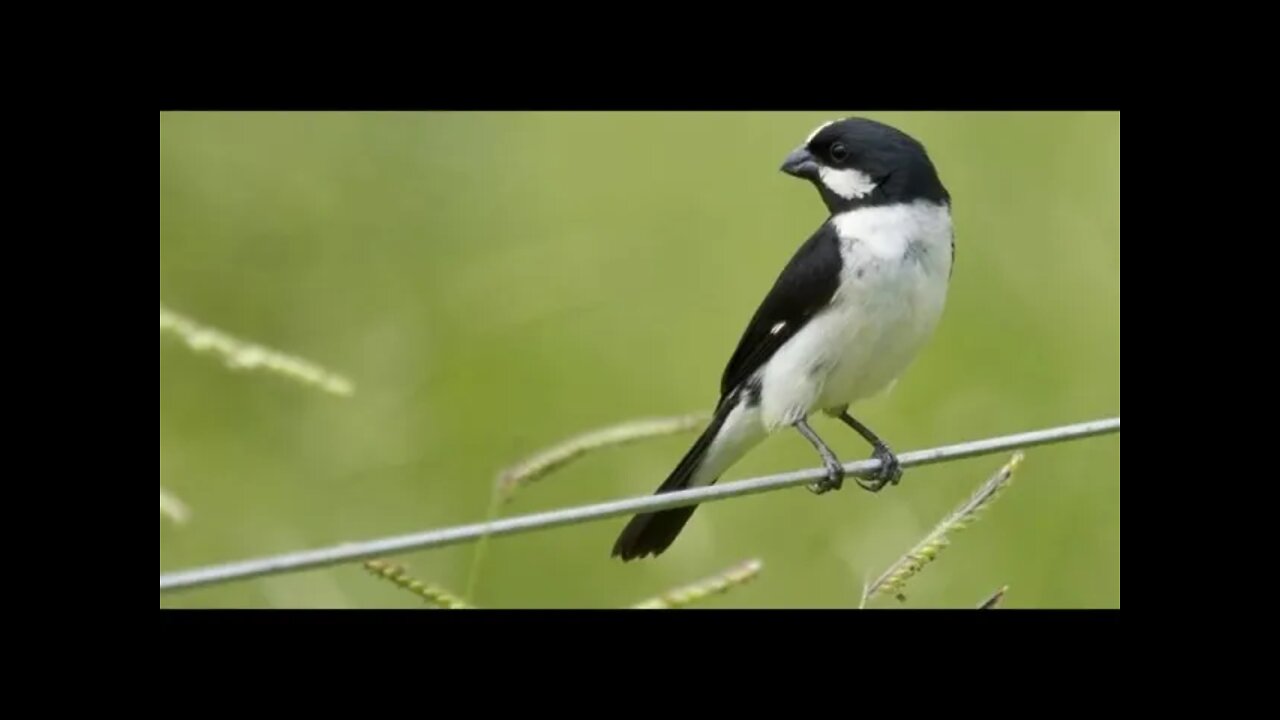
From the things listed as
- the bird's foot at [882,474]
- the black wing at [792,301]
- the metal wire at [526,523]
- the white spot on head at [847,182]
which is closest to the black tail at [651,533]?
the black wing at [792,301]

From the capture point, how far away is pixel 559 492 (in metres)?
5.47

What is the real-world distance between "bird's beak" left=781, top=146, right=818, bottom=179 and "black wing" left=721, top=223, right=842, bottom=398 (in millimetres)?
177

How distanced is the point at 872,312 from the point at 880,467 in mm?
435

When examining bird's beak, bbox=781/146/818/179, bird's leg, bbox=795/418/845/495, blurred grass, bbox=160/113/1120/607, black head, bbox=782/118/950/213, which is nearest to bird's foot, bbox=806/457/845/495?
bird's leg, bbox=795/418/845/495

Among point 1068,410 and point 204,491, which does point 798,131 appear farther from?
point 204,491

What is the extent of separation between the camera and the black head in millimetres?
4551

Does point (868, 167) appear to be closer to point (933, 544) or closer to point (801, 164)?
point (801, 164)

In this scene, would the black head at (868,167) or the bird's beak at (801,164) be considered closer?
the black head at (868,167)

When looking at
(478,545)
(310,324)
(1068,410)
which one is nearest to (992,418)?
(1068,410)

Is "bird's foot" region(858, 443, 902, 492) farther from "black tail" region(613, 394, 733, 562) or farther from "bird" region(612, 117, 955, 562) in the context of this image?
"black tail" region(613, 394, 733, 562)

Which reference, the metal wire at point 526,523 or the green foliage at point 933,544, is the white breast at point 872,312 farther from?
the green foliage at point 933,544

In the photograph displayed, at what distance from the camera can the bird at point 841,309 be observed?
14.5ft

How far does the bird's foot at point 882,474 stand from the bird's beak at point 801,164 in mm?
791

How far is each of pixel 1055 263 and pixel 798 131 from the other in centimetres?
104
